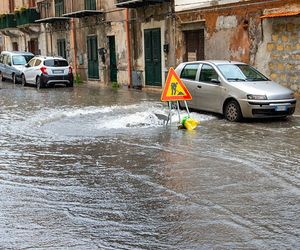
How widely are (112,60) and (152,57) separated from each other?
4240 millimetres

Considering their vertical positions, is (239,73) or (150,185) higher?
(239,73)

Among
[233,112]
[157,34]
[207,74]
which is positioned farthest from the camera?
[157,34]

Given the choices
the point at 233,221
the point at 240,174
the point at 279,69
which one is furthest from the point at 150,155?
the point at 279,69

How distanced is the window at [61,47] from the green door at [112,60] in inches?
239

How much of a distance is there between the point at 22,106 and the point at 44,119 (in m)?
3.74

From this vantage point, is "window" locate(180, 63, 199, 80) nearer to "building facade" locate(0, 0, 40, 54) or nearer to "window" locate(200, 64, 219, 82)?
"window" locate(200, 64, 219, 82)

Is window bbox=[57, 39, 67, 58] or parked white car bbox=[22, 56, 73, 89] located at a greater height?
window bbox=[57, 39, 67, 58]

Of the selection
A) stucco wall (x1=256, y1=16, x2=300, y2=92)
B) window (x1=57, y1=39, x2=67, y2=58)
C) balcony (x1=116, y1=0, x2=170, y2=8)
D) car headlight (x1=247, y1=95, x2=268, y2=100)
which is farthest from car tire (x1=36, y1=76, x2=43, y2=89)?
car headlight (x1=247, y1=95, x2=268, y2=100)

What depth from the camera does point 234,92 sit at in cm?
Answer: 1186

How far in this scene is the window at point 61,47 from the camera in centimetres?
3092

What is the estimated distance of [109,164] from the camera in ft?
26.2

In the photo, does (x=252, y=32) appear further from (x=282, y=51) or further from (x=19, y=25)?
(x=19, y=25)

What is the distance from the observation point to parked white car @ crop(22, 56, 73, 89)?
2456cm

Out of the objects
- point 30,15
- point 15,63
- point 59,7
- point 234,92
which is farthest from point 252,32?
point 30,15
